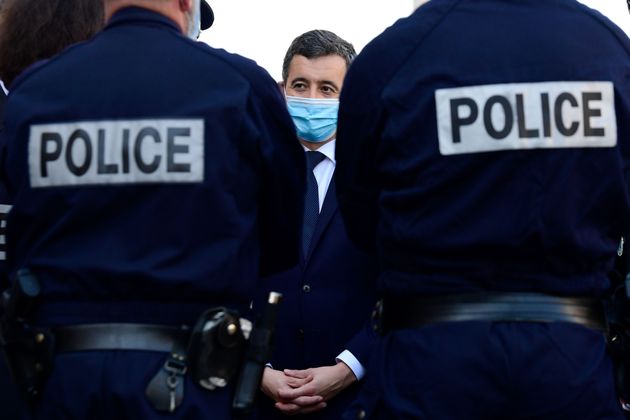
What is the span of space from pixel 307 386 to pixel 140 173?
1344 millimetres

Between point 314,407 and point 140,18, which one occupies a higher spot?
point 140,18

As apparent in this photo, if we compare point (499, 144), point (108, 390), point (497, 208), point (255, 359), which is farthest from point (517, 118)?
point (108, 390)

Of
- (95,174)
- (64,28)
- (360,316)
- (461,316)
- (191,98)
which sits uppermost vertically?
(64,28)

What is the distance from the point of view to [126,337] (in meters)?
2.99

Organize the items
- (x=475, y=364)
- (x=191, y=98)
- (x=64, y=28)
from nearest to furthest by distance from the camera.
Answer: (x=475, y=364) → (x=191, y=98) → (x=64, y=28)

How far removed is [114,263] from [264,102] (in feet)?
2.18

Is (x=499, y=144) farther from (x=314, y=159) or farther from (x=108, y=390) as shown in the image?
(x=314, y=159)

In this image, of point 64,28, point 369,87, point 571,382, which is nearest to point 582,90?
point 369,87

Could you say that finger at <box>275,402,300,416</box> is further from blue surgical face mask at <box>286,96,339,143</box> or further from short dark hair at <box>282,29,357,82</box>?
short dark hair at <box>282,29,357,82</box>

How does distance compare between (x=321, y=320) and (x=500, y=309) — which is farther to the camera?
(x=321, y=320)

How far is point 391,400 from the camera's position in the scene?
3000mm

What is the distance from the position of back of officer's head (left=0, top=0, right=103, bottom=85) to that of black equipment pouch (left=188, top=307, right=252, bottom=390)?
57.8 inches

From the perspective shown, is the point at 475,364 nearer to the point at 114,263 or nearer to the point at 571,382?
the point at 571,382

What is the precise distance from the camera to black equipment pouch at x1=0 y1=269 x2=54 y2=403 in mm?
3047
